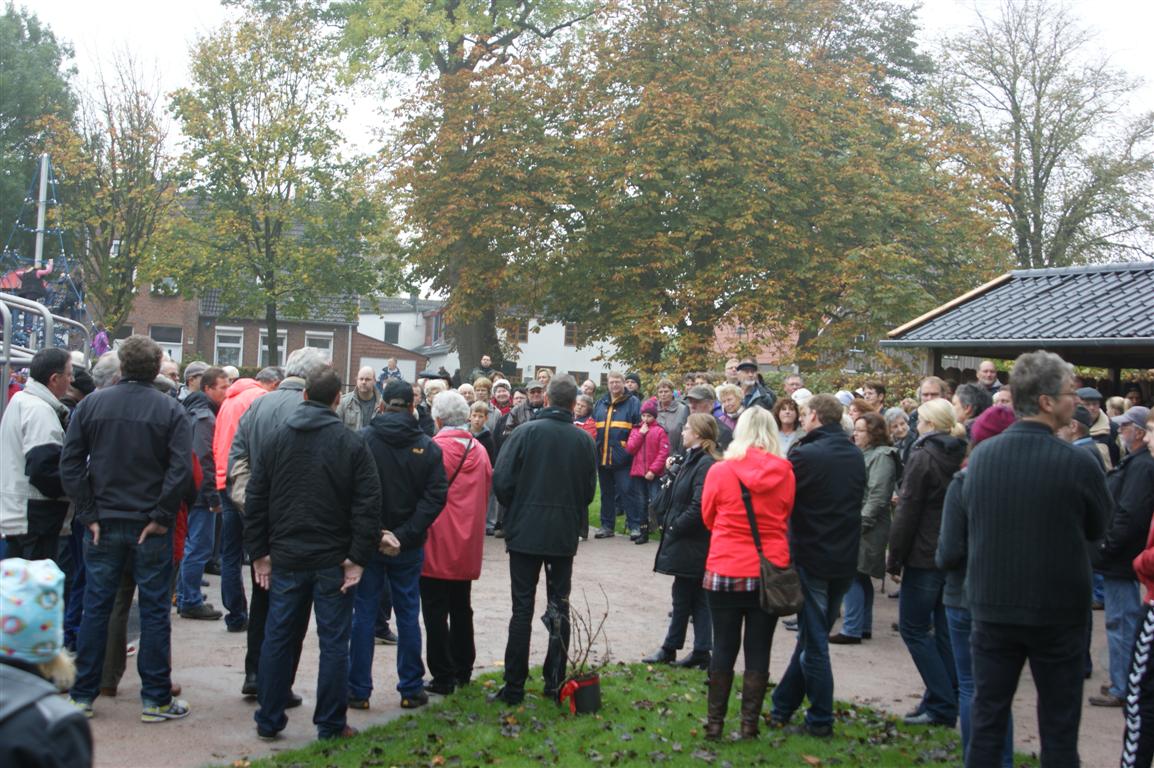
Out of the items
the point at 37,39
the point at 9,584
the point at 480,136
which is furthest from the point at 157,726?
the point at 37,39

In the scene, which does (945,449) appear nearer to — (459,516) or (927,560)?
(927,560)

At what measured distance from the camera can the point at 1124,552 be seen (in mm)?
7242

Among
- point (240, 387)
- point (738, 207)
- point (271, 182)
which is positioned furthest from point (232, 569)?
point (271, 182)

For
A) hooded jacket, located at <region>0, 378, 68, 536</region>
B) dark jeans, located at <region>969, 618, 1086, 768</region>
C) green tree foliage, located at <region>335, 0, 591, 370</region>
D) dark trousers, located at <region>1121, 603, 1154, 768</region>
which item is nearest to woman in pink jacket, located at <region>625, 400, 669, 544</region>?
hooded jacket, located at <region>0, 378, 68, 536</region>

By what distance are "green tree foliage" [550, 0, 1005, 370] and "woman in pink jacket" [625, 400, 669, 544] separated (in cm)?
1057

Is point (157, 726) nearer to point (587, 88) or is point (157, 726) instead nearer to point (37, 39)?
point (587, 88)

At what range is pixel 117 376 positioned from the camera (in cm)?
741

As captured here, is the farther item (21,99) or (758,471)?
(21,99)

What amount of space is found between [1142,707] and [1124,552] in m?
2.11

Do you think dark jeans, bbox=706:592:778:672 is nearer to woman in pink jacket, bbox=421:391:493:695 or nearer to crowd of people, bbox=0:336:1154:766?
crowd of people, bbox=0:336:1154:766

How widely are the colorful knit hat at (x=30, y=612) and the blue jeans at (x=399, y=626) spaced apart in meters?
4.18

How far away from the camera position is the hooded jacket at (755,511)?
6344 millimetres

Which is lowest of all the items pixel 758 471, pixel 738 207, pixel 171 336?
pixel 758 471

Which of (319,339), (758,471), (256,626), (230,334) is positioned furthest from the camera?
(319,339)
